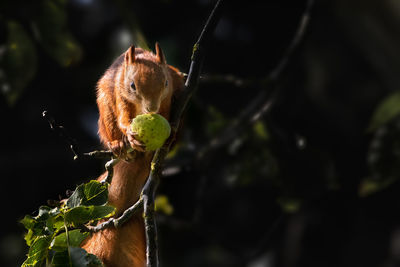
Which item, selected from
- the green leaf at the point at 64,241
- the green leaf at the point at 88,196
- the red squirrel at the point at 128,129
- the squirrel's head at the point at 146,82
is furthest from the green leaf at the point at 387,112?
the green leaf at the point at 64,241

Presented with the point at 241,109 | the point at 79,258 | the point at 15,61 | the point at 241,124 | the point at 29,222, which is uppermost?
the point at 15,61

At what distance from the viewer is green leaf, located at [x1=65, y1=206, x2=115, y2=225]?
66.3 inches

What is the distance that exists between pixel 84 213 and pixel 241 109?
3.72m

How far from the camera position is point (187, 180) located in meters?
5.45

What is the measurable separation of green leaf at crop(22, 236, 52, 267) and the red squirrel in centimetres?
65

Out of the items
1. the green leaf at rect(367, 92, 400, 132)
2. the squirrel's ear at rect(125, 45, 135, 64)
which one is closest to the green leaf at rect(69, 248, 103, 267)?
the squirrel's ear at rect(125, 45, 135, 64)

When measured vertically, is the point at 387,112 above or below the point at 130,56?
below

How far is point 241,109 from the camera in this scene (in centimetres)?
532

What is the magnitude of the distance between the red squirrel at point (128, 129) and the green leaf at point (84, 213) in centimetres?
58

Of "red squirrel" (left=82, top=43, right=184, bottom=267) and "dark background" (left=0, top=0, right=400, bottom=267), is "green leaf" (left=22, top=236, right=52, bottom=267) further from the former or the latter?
"dark background" (left=0, top=0, right=400, bottom=267)

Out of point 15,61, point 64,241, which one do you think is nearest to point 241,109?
point 15,61

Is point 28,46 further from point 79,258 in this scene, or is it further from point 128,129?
point 79,258

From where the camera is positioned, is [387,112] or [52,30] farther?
[387,112]

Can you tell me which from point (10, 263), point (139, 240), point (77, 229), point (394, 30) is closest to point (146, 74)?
point (139, 240)
